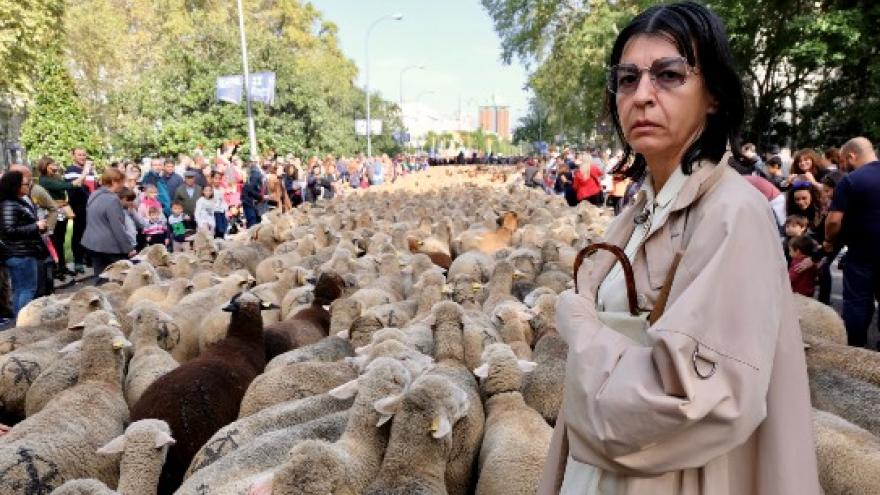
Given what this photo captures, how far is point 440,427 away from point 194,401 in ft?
5.99

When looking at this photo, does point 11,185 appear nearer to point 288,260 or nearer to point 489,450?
point 288,260

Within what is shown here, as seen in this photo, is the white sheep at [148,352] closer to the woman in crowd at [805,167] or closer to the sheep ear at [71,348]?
the sheep ear at [71,348]

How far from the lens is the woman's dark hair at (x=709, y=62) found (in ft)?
4.75

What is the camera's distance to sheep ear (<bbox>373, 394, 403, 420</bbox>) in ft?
11.1

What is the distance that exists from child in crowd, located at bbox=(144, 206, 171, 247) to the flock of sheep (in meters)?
4.62

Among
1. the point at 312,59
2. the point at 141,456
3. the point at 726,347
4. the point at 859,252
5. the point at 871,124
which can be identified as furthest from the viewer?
the point at 312,59

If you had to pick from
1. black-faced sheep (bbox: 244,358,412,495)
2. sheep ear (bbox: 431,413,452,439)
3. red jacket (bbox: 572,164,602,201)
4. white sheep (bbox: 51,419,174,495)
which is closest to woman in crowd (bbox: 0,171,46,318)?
white sheep (bbox: 51,419,174,495)

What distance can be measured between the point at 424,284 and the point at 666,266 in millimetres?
6040

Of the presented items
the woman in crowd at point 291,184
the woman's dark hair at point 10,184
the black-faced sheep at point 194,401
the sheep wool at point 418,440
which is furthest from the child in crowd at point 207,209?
the sheep wool at point 418,440

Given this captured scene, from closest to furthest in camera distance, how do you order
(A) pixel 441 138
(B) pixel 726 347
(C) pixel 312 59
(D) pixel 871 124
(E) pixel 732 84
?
(B) pixel 726 347, (E) pixel 732 84, (D) pixel 871 124, (C) pixel 312 59, (A) pixel 441 138

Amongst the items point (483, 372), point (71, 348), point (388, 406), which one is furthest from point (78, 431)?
point (483, 372)

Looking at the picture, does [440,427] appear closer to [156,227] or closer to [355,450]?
[355,450]

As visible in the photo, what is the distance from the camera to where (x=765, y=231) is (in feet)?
4.18

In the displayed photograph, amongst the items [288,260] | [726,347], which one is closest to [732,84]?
Answer: [726,347]
